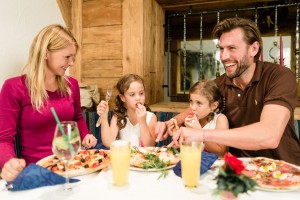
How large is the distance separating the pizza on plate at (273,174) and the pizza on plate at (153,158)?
1.12ft

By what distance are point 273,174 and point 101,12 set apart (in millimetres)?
2365

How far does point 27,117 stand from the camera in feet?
5.96

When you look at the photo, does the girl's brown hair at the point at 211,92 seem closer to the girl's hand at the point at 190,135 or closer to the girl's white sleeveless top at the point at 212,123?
the girl's white sleeveless top at the point at 212,123

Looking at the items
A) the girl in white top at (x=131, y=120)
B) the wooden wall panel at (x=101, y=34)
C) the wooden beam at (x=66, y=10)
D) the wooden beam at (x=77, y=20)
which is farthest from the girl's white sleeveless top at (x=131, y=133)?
the wooden beam at (x=66, y=10)

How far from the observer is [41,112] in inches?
71.7

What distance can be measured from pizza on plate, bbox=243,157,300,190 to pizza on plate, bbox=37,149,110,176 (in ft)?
2.12

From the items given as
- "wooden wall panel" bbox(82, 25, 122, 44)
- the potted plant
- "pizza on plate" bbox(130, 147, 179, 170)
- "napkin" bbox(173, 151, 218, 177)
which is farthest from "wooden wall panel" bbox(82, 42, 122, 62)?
the potted plant

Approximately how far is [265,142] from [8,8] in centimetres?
200

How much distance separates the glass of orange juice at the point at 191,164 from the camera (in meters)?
1.08

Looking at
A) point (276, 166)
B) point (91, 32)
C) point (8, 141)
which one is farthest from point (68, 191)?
point (91, 32)

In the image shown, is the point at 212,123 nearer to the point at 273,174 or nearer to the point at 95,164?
the point at 273,174

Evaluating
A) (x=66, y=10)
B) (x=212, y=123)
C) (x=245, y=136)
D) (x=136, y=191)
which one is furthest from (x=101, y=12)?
(x=136, y=191)

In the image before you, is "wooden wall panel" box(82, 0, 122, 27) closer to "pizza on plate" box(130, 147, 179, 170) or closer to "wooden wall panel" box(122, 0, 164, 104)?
"wooden wall panel" box(122, 0, 164, 104)

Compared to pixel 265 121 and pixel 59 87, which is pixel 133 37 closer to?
pixel 59 87
